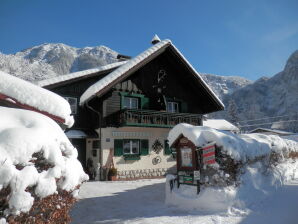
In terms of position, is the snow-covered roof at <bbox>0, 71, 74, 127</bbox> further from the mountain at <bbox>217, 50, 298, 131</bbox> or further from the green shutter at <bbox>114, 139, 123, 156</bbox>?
the mountain at <bbox>217, 50, 298, 131</bbox>

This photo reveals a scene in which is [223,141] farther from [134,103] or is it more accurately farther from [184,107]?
[184,107]

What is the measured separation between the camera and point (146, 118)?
16.6 meters

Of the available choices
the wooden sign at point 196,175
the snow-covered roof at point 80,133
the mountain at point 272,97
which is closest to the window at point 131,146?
the snow-covered roof at point 80,133

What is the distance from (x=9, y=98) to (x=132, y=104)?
12.1 meters

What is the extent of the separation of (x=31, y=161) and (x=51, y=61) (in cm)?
12718

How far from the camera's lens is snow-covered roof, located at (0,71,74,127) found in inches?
225

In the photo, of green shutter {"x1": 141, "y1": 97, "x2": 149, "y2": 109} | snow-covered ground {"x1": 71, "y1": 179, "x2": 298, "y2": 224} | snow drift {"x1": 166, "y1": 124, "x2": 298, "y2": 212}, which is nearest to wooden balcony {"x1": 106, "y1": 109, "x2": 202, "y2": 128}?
green shutter {"x1": 141, "y1": 97, "x2": 149, "y2": 109}

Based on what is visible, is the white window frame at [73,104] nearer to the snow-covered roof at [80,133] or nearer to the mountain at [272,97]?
the snow-covered roof at [80,133]

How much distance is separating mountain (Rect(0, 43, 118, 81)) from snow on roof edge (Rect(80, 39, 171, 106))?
3051cm

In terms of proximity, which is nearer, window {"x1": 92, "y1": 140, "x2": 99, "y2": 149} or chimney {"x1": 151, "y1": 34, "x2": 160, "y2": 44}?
window {"x1": 92, "y1": 140, "x2": 99, "y2": 149}

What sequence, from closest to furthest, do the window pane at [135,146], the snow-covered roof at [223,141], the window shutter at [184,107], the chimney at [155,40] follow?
1. the snow-covered roof at [223,141]
2. the window pane at [135,146]
3. the window shutter at [184,107]
4. the chimney at [155,40]

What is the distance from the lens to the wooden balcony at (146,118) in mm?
15469

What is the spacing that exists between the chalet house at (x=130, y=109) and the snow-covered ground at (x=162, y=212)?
585 cm

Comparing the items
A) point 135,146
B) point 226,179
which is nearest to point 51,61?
point 135,146
